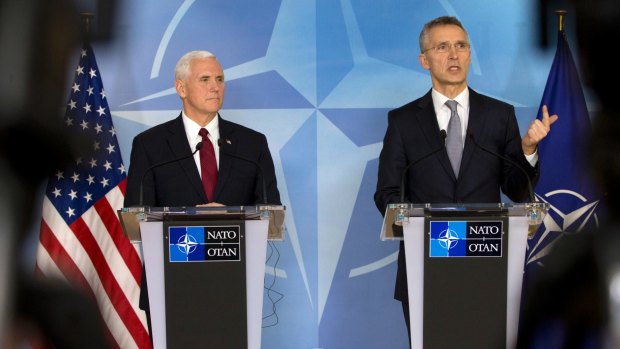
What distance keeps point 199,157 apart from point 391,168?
96 centimetres

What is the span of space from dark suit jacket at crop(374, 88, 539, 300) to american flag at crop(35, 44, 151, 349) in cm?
165

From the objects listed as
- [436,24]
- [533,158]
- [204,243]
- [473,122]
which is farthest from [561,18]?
[204,243]

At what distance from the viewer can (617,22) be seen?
4.94 ft

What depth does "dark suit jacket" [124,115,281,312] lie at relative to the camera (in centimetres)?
431

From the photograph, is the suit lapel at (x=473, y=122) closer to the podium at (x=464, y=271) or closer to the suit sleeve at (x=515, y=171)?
the suit sleeve at (x=515, y=171)

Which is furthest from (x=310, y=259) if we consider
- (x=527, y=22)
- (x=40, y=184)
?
(x=40, y=184)

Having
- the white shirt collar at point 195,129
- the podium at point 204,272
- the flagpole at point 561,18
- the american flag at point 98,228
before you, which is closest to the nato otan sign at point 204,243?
the podium at point 204,272

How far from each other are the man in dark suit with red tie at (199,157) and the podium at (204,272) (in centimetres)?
76

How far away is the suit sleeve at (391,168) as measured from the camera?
416 cm

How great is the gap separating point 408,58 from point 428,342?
7.66 ft

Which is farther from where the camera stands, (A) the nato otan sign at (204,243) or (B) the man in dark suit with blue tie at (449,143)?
(B) the man in dark suit with blue tie at (449,143)

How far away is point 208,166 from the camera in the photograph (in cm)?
443

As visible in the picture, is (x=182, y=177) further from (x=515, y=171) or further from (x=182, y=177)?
(x=515, y=171)

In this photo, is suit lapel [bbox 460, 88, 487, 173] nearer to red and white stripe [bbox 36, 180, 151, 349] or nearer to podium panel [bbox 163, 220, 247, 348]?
podium panel [bbox 163, 220, 247, 348]
